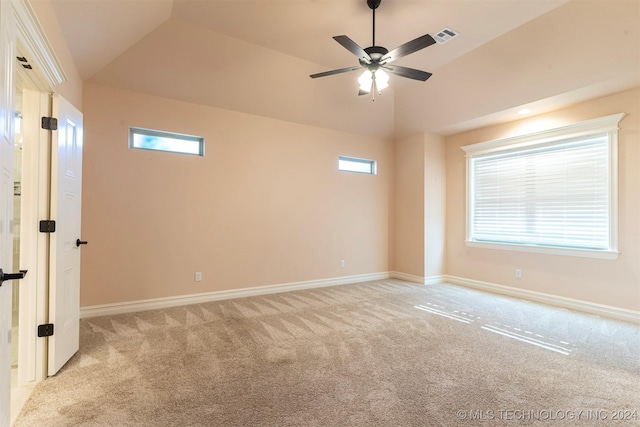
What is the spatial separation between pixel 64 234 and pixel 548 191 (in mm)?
5760

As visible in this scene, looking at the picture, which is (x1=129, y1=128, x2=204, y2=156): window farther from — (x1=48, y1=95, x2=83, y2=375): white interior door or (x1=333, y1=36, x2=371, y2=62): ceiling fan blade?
(x1=333, y1=36, x2=371, y2=62): ceiling fan blade

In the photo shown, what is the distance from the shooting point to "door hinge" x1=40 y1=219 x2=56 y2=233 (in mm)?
2203

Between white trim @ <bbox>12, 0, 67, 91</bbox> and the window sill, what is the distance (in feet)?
18.8

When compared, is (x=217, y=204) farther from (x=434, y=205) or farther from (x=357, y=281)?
(x=434, y=205)

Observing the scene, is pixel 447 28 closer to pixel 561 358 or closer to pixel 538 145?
pixel 538 145

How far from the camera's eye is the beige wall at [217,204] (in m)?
3.69

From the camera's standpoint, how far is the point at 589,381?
226cm

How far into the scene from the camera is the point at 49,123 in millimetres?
2232

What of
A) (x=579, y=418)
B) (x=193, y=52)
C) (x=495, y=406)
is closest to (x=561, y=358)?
(x=579, y=418)

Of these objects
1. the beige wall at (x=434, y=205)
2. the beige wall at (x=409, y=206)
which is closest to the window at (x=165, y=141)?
the beige wall at (x=409, y=206)

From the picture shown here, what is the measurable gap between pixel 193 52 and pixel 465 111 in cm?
393

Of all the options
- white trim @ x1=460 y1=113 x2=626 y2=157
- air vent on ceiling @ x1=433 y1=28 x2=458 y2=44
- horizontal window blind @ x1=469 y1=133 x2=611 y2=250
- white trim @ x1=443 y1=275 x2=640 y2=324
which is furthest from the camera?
horizontal window blind @ x1=469 y1=133 x2=611 y2=250

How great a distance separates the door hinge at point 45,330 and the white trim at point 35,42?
1763 millimetres

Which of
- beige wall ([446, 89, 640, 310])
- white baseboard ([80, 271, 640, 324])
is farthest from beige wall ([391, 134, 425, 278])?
beige wall ([446, 89, 640, 310])
